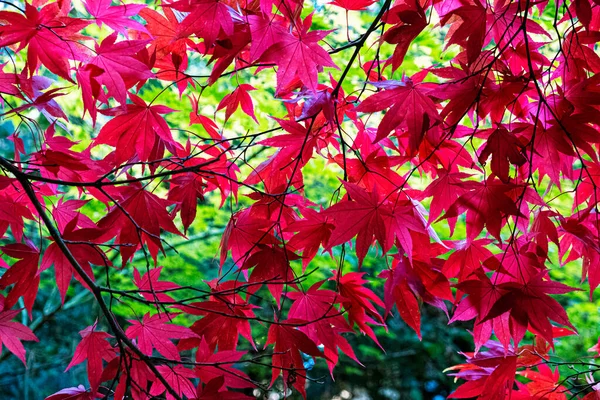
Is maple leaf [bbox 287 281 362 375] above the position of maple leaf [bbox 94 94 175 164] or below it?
below

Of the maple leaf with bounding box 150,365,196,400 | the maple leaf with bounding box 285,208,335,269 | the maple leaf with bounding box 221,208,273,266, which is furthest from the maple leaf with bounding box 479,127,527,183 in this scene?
the maple leaf with bounding box 150,365,196,400

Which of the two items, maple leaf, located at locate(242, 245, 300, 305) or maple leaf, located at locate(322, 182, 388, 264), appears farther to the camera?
maple leaf, located at locate(242, 245, 300, 305)

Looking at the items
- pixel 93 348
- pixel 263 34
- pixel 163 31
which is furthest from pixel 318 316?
pixel 163 31

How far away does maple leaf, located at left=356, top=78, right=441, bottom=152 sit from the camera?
0.89m

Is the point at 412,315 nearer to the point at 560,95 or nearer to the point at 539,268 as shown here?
the point at 539,268

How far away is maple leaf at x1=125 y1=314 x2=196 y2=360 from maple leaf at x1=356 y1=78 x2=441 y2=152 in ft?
1.67

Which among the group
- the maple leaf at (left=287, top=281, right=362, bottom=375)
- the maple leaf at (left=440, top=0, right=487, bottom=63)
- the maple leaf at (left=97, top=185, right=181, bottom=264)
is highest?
the maple leaf at (left=440, top=0, right=487, bottom=63)

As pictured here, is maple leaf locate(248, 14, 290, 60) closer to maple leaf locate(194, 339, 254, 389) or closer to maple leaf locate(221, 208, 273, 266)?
maple leaf locate(221, 208, 273, 266)

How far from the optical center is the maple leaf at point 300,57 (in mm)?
905

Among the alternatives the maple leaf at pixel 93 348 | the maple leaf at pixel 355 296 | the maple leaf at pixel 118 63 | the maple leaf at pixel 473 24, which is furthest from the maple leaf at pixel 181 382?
the maple leaf at pixel 473 24

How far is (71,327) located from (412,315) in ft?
10.3

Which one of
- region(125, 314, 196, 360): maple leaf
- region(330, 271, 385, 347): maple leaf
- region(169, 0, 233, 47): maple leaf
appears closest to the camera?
region(169, 0, 233, 47): maple leaf

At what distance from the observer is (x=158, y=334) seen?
3.28ft

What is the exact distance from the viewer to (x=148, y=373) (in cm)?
99
